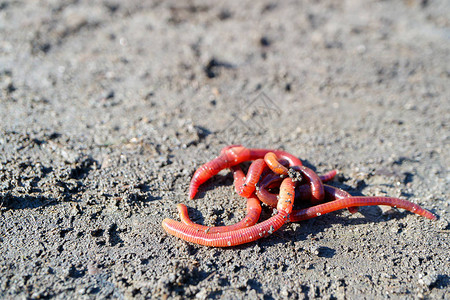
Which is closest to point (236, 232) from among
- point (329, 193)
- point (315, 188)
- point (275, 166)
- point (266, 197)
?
point (266, 197)

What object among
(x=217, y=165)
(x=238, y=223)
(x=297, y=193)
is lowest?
(x=238, y=223)

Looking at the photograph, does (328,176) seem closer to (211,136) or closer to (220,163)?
(220,163)

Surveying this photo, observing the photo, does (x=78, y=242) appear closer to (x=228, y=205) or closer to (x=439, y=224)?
(x=228, y=205)

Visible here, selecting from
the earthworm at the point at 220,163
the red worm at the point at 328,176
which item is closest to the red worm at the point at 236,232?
the earthworm at the point at 220,163

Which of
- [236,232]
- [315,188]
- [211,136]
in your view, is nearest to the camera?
[236,232]

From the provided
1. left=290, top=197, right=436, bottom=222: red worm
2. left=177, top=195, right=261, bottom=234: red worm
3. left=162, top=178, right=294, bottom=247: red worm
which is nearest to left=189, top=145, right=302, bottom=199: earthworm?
left=177, top=195, right=261, bottom=234: red worm

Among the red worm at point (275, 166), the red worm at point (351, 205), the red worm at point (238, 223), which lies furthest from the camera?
the red worm at point (275, 166)

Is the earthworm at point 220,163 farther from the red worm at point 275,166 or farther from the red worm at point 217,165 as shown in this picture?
the red worm at point 275,166
